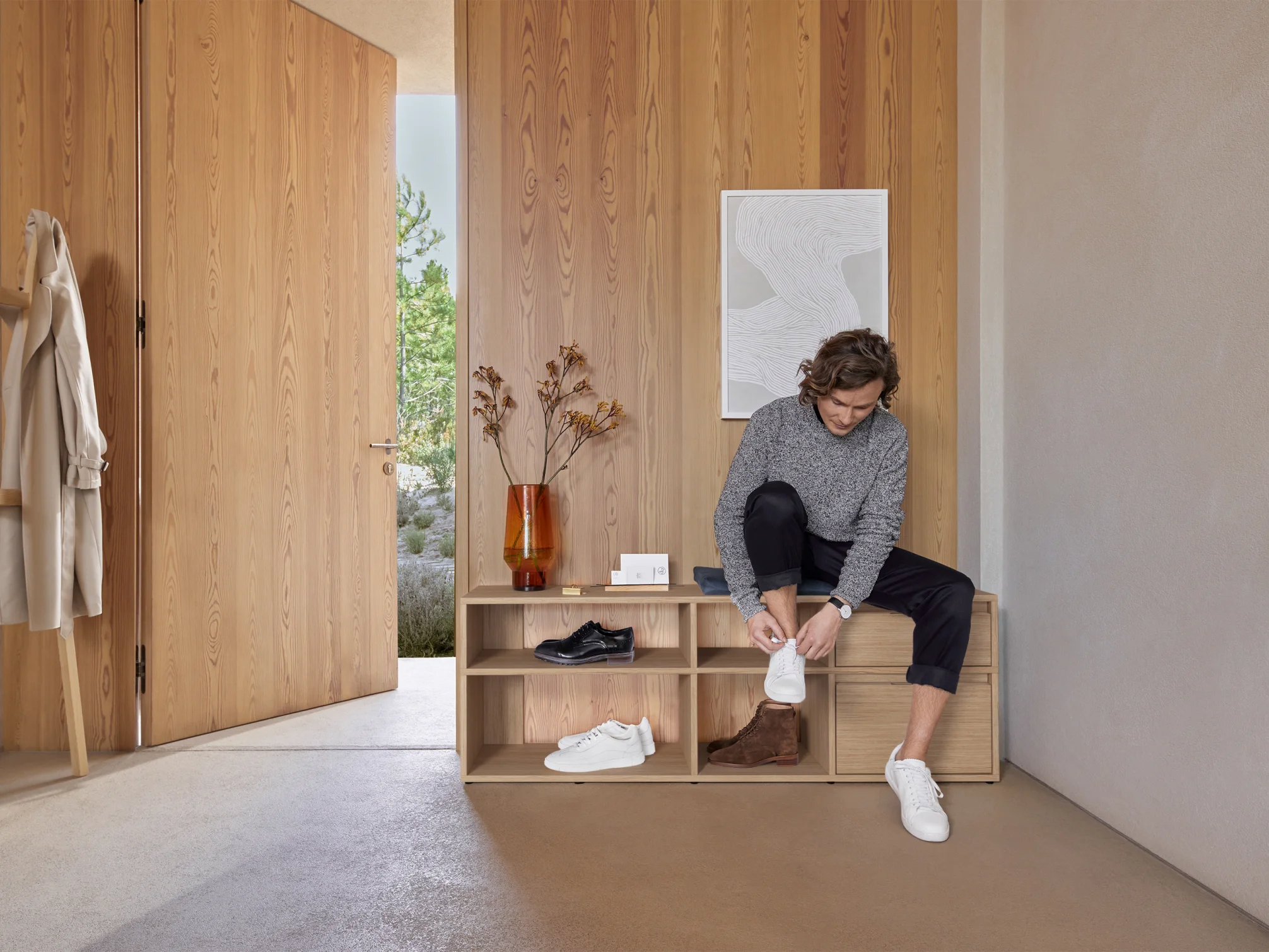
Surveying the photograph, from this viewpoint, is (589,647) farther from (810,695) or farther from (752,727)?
(810,695)

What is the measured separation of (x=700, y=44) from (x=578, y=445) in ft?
4.29

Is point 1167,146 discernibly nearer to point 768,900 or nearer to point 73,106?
point 768,900

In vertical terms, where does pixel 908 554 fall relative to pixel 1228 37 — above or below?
below

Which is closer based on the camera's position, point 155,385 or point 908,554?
point 908,554

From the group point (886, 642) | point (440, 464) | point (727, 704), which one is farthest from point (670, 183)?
point (440, 464)

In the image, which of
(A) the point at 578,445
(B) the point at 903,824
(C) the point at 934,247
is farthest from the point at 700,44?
(B) the point at 903,824

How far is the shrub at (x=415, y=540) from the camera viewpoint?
443cm

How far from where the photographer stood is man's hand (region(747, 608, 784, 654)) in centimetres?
197

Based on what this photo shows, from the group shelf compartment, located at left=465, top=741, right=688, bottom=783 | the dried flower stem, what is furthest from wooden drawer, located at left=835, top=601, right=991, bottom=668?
the dried flower stem

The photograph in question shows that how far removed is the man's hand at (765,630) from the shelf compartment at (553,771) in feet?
1.49

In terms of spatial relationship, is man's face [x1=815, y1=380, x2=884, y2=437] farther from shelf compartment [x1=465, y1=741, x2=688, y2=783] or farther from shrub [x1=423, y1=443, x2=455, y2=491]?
shrub [x1=423, y1=443, x2=455, y2=491]

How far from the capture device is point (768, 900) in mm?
1495

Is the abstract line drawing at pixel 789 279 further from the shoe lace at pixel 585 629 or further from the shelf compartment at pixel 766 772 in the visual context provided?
the shelf compartment at pixel 766 772

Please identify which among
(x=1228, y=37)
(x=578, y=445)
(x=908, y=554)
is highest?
(x=1228, y=37)
